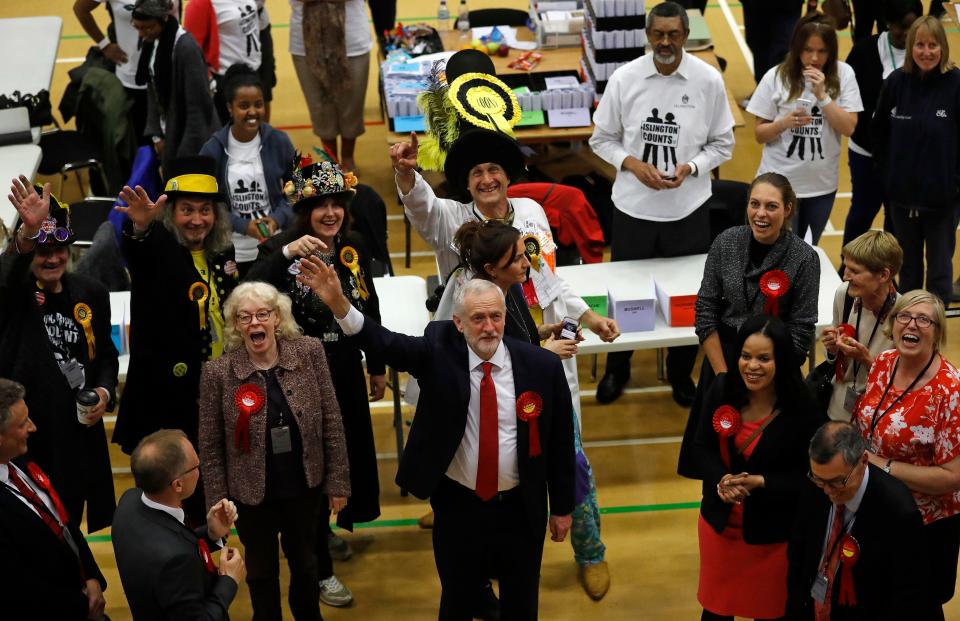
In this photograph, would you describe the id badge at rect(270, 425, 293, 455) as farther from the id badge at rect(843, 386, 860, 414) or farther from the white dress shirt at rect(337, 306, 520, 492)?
the id badge at rect(843, 386, 860, 414)

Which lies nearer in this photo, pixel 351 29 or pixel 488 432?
pixel 488 432

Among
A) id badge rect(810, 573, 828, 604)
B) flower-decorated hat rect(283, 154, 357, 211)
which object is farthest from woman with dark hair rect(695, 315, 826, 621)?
flower-decorated hat rect(283, 154, 357, 211)

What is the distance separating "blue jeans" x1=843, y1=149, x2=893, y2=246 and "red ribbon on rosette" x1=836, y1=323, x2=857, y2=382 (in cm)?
266

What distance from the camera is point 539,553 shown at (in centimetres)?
471

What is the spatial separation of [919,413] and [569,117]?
457 centimetres

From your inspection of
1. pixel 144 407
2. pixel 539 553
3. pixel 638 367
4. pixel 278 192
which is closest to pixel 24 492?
pixel 144 407

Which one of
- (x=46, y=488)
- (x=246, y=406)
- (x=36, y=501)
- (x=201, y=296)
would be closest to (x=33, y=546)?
(x=36, y=501)

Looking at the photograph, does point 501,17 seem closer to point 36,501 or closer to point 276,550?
point 276,550

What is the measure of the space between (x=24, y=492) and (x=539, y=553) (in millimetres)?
1829

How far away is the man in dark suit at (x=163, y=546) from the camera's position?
153 inches

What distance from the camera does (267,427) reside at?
15.9ft

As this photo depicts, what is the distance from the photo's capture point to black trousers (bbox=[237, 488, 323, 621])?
497 centimetres

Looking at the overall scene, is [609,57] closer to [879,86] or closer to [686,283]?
[879,86]

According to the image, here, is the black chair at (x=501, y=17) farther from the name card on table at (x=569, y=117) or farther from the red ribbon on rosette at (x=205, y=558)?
the red ribbon on rosette at (x=205, y=558)
